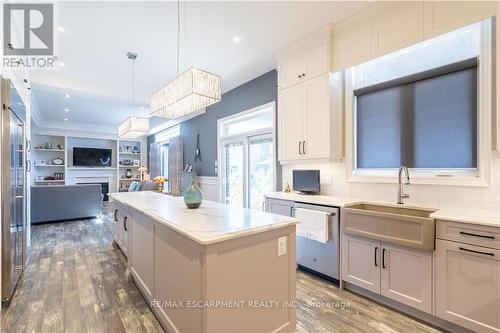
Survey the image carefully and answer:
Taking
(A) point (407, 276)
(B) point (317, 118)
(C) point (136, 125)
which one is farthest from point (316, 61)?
(C) point (136, 125)

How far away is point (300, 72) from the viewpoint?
3242mm

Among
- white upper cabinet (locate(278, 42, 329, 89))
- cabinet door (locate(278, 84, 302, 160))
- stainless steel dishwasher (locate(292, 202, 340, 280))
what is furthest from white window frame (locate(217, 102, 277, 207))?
stainless steel dishwasher (locate(292, 202, 340, 280))

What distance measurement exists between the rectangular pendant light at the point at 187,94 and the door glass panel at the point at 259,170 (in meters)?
1.91

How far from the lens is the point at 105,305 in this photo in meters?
2.29

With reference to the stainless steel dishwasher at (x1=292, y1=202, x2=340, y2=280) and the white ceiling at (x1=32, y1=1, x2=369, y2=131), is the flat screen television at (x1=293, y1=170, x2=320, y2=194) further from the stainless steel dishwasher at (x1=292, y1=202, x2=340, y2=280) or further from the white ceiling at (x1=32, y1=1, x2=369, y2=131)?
the white ceiling at (x1=32, y1=1, x2=369, y2=131)

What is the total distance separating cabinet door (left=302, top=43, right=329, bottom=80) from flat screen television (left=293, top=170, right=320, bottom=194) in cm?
126

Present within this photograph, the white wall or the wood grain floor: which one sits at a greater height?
the white wall

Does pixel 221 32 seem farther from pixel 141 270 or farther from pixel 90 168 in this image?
pixel 90 168

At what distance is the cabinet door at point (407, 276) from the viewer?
196 cm

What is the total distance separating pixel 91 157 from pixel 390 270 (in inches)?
402

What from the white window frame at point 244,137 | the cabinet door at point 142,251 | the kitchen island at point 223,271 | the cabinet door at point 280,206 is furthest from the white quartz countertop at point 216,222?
the white window frame at point 244,137

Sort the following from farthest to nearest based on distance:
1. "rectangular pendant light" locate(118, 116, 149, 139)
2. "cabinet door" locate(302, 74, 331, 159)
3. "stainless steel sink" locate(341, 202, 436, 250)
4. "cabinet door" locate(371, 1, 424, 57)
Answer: "rectangular pendant light" locate(118, 116, 149, 139)
"cabinet door" locate(302, 74, 331, 159)
"cabinet door" locate(371, 1, 424, 57)
"stainless steel sink" locate(341, 202, 436, 250)

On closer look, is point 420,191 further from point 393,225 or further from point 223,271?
point 223,271

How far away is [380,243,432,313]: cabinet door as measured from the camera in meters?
1.96
